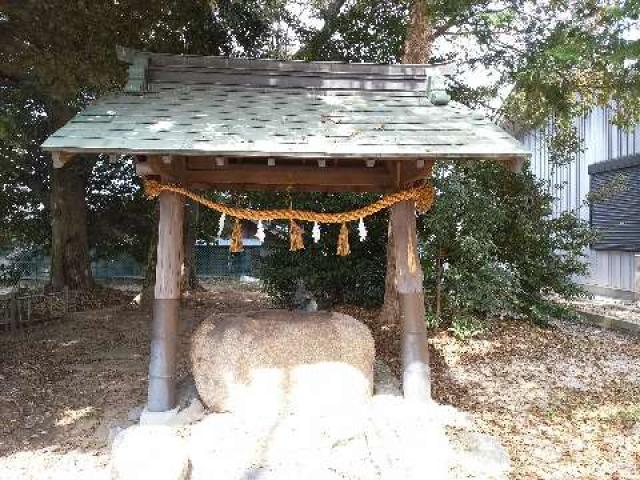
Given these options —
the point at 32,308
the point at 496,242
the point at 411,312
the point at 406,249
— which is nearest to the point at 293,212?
the point at 406,249

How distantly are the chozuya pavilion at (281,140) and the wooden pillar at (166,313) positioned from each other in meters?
0.01

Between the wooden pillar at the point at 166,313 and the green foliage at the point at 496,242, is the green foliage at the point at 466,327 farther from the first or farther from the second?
the wooden pillar at the point at 166,313

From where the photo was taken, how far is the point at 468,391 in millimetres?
7188

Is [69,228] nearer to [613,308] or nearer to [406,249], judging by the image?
[406,249]

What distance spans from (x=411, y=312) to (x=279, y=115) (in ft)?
8.10

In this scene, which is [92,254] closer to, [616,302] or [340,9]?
[340,9]

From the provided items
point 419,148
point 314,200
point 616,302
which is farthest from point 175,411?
point 616,302

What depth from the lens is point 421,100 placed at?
6.41 metres

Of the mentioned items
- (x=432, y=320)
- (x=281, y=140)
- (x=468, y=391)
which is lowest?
(x=468, y=391)

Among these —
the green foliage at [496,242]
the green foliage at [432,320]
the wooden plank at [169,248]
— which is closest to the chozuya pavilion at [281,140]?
the wooden plank at [169,248]

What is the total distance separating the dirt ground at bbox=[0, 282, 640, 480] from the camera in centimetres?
511

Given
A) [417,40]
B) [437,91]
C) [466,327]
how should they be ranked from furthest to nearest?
[417,40] < [466,327] < [437,91]

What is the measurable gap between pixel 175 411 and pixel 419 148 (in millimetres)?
3388

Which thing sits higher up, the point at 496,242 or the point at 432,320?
the point at 496,242
